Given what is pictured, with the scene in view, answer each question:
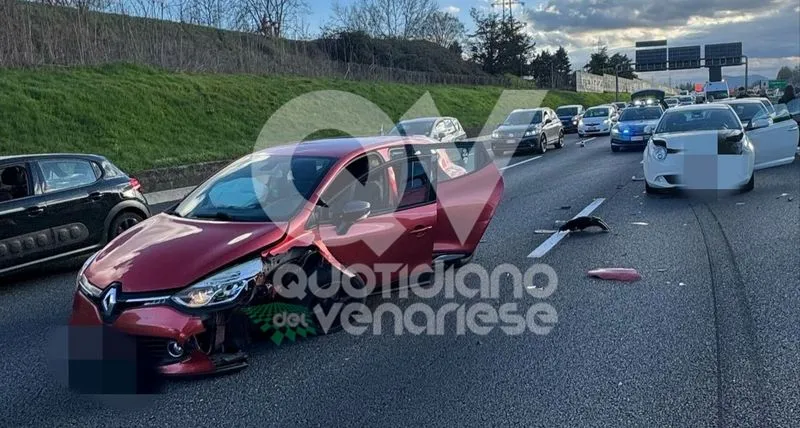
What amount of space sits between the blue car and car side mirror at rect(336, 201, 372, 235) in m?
18.3

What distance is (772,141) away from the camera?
41.9 ft

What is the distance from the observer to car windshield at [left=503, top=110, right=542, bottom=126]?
24266 millimetres

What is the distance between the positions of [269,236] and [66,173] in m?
4.66

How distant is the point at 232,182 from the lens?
5930 mm

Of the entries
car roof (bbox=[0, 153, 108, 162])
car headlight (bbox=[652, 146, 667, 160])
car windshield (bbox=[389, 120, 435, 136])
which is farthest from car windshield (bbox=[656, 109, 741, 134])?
car roof (bbox=[0, 153, 108, 162])

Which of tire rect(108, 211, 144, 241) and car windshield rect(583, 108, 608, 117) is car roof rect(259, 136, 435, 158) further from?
car windshield rect(583, 108, 608, 117)

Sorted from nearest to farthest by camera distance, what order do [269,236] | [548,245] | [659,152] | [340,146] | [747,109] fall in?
[269,236], [340,146], [548,245], [659,152], [747,109]

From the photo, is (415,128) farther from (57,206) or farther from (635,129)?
(57,206)

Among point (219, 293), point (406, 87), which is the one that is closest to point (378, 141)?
point (219, 293)

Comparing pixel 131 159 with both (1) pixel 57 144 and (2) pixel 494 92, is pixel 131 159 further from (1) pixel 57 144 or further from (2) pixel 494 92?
(2) pixel 494 92

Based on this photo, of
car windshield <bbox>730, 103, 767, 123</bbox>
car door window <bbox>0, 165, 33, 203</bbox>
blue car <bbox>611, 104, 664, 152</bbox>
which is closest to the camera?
car door window <bbox>0, 165, 33, 203</bbox>

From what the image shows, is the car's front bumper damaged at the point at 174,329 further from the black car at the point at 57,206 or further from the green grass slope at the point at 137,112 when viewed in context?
the green grass slope at the point at 137,112

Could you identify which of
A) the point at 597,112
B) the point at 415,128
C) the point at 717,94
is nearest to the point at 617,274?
the point at 415,128

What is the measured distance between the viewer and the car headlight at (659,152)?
37.7ft
